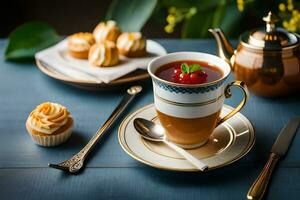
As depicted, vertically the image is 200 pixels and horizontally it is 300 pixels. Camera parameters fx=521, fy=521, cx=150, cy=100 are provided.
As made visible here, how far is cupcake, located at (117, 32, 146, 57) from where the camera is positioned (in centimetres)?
105

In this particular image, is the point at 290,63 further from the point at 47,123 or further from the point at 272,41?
the point at 47,123

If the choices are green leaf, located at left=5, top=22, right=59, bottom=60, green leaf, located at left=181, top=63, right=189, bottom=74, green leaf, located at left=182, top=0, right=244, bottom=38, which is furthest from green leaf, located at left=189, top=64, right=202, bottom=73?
green leaf, located at left=182, top=0, right=244, bottom=38

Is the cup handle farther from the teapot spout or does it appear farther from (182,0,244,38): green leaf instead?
(182,0,244,38): green leaf

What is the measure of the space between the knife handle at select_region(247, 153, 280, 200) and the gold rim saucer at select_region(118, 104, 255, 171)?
0.03 m

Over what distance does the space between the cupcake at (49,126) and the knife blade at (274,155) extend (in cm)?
30

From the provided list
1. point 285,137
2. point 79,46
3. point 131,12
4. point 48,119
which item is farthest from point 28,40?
point 285,137

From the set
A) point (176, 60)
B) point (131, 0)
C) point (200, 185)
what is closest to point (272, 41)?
point (176, 60)

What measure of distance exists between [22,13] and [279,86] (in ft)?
4.03

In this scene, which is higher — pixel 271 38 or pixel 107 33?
pixel 271 38

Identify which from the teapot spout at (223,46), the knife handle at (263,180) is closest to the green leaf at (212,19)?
the teapot spout at (223,46)

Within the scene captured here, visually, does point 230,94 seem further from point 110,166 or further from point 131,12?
point 131,12

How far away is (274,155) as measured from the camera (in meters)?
0.74

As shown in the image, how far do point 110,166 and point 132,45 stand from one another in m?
0.37

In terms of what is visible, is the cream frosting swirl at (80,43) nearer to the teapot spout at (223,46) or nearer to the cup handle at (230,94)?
the teapot spout at (223,46)
